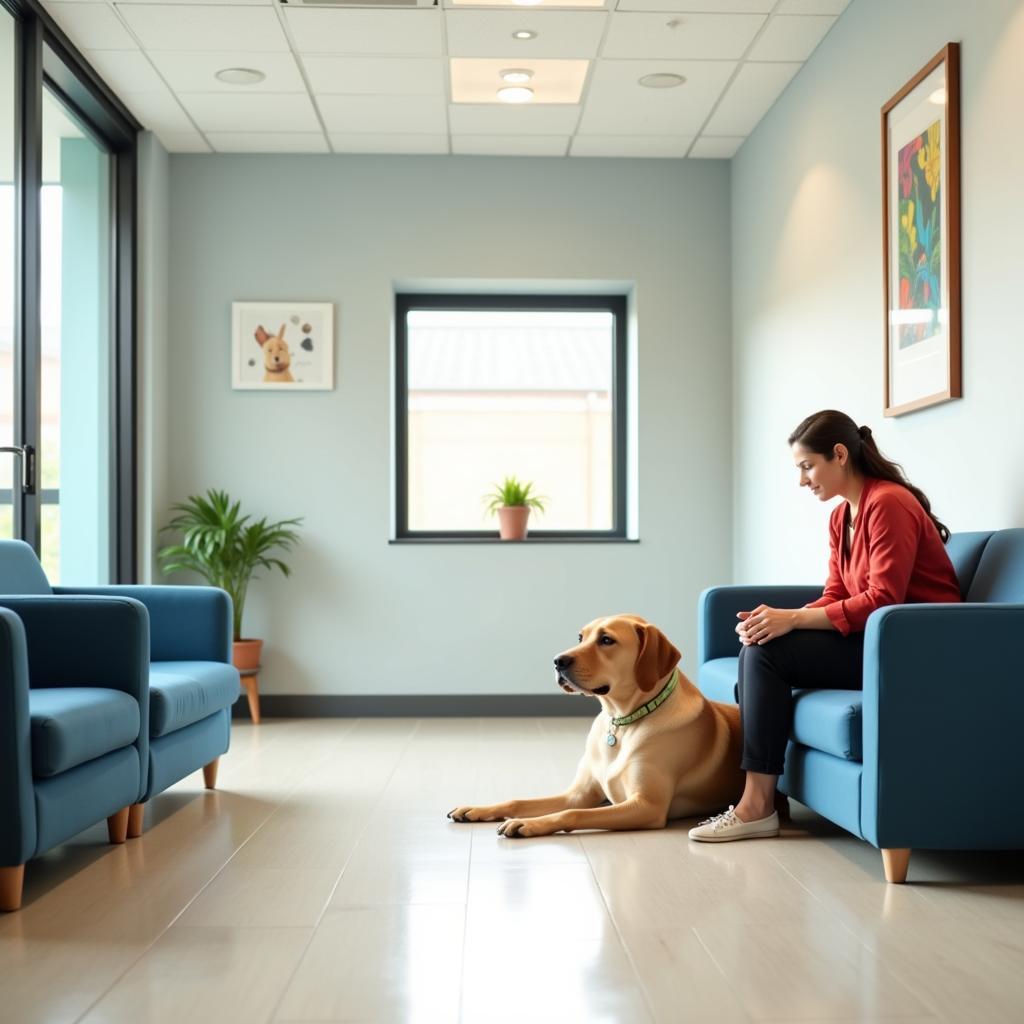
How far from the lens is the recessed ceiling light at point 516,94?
521 cm

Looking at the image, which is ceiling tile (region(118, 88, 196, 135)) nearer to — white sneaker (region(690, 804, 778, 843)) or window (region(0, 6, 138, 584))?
window (region(0, 6, 138, 584))

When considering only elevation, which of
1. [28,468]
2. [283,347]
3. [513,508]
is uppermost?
[283,347]

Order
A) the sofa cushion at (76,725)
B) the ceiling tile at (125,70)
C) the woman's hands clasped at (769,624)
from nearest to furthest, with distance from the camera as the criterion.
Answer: the sofa cushion at (76,725) < the woman's hands clasped at (769,624) < the ceiling tile at (125,70)

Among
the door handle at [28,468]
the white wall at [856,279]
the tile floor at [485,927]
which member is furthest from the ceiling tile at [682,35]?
the tile floor at [485,927]

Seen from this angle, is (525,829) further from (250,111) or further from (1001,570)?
(250,111)

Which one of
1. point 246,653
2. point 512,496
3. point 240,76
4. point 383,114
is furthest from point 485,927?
point 383,114

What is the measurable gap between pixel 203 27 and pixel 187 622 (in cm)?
221

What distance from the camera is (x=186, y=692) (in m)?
3.47

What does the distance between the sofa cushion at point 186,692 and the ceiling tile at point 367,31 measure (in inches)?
91.7

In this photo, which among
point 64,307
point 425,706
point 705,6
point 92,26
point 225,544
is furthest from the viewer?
point 425,706

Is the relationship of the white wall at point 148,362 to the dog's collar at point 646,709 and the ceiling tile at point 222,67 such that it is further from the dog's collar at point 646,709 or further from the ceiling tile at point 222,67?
the dog's collar at point 646,709

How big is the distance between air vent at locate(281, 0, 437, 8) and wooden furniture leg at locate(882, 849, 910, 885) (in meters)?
3.21

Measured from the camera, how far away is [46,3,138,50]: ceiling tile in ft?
14.5

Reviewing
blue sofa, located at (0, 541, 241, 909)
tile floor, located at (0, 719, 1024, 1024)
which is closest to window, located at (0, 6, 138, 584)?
blue sofa, located at (0, 541, 241, 909)
